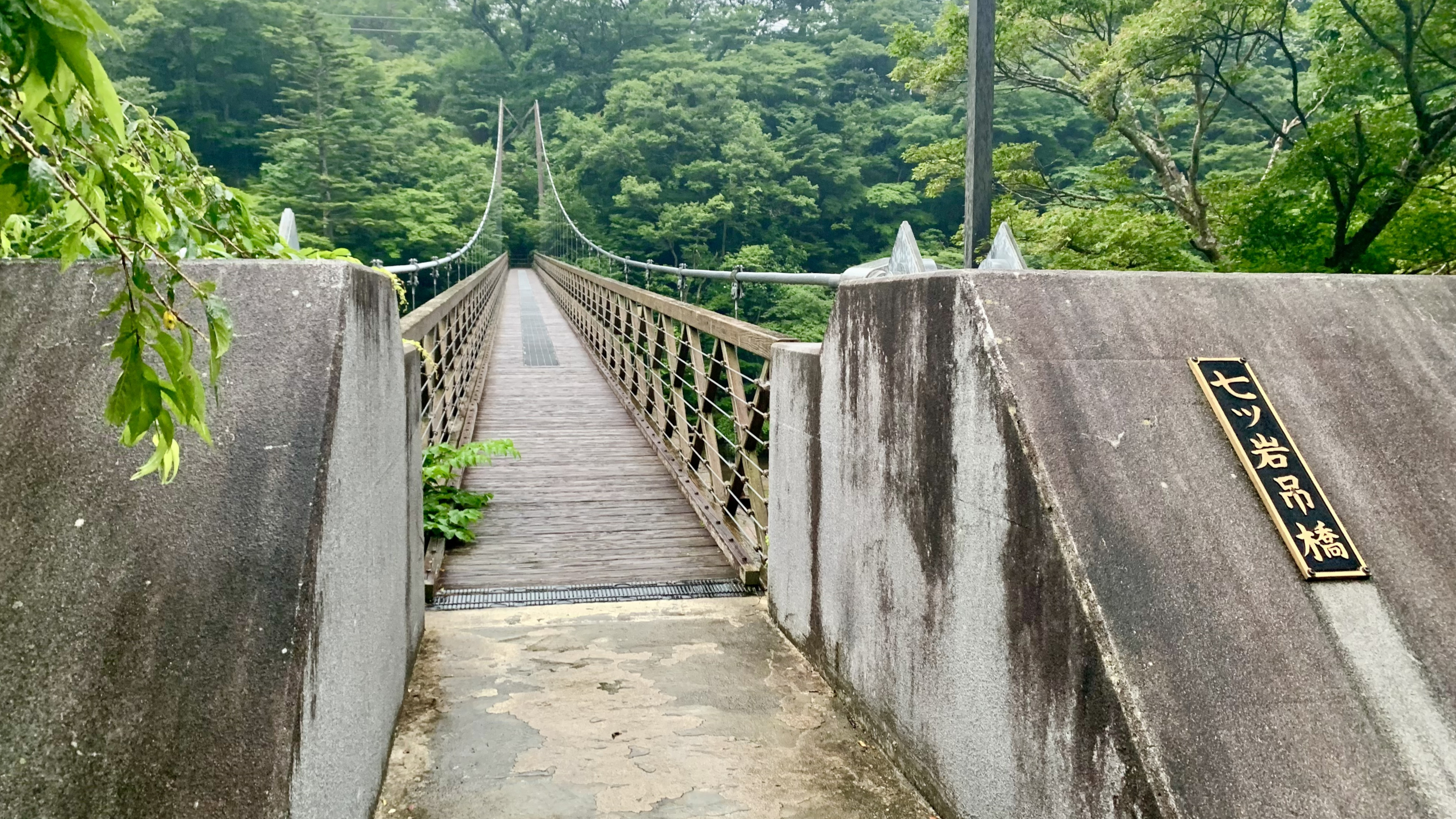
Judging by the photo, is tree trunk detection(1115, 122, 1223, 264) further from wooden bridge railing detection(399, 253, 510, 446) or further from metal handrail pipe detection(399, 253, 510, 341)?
metal handrail pipe detection(399, 253, 510, 341)

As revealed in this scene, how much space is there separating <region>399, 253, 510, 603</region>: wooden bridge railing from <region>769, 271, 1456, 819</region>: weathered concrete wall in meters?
1.11

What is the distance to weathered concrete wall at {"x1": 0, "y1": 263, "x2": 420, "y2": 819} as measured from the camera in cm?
101

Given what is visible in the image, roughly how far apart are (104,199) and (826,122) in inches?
1076

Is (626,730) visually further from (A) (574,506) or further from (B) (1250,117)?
(B) (1250,117)

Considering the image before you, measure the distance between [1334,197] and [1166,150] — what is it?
159 inches

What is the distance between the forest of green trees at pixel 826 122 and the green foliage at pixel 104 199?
0.12 feet

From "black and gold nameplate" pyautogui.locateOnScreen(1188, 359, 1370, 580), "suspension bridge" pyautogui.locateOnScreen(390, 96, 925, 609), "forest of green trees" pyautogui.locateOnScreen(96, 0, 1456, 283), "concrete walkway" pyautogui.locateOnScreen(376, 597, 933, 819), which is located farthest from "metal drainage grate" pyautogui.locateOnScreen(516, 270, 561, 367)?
"black and gold nameplate" pyautogui.locateOnScreen(1188, 359, 1370, 580)

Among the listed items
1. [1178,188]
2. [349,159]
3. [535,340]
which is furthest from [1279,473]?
[349,159]

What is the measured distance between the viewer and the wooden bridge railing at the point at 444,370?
2.35 metres

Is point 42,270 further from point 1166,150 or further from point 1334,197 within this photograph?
point 1166,150

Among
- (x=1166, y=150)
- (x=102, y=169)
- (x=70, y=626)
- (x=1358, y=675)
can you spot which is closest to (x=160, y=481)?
(x=70, y=626)

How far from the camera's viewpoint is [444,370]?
4289 mm

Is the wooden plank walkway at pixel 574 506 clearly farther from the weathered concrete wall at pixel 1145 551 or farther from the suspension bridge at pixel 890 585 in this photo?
the weathered concrete wall at pixel 1145 551

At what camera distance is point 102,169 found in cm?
76
